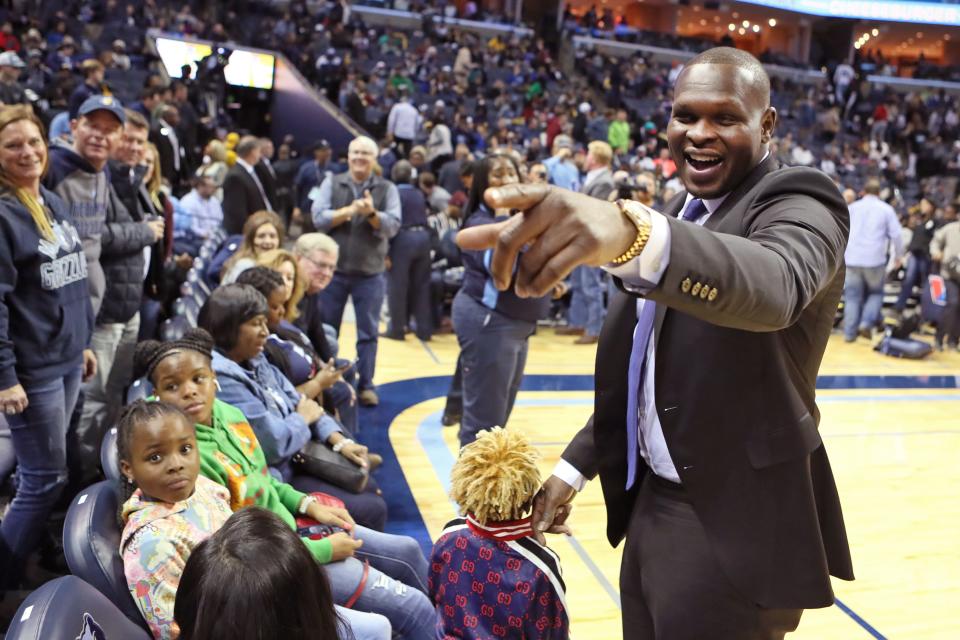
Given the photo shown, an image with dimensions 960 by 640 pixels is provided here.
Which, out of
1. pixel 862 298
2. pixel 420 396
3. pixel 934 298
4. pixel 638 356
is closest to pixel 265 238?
pixel 420 396

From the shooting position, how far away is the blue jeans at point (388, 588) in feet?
7.86

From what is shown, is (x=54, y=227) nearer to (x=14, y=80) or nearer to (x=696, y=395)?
(x=696, y=395)

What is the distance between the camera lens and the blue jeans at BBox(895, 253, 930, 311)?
401 inches

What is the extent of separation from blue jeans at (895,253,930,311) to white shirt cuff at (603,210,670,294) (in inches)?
418

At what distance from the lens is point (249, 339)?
3.02 m

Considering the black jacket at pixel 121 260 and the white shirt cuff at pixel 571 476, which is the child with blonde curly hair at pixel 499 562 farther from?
the black jacket at pixel 121 260

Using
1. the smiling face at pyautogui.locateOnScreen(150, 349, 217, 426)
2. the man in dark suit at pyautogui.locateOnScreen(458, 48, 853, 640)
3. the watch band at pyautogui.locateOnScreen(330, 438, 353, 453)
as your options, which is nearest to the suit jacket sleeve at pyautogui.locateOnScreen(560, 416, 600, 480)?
the man in dark suit at pyautogui.locateOnScreen(458, 48, 853, 640)

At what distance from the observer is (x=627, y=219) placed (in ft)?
2.99

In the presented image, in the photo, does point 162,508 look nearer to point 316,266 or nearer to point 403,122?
point 316,266

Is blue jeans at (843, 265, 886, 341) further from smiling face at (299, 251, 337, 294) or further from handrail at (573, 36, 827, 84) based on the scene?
handrail at (573, 36, 827, 84)

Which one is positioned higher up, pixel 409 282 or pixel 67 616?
pixel 67 616

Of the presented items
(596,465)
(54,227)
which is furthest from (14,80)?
(596,465)

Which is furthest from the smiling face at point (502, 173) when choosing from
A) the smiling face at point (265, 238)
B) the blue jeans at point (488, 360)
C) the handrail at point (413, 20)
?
the handrail at point (413, 20)

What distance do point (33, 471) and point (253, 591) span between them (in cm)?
182
